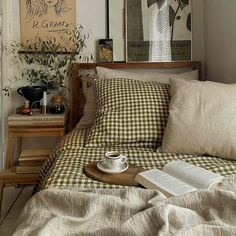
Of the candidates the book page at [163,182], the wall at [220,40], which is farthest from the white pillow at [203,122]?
the wall at [220,40]

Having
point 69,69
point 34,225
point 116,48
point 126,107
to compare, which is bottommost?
point 34,225

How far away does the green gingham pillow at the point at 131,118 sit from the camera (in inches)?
65.2

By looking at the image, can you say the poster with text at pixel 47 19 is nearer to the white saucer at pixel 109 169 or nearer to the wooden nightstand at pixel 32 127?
the wooden nightstand at pixel 32 127

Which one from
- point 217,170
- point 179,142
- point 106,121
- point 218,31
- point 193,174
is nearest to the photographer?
point 193,174

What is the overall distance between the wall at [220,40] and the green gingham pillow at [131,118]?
646 millimetres

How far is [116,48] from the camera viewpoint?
2414 millimetres

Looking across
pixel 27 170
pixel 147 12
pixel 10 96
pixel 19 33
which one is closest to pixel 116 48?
pixel 147 12

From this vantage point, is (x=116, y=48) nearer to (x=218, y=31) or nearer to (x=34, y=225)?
(x=218, y=31)

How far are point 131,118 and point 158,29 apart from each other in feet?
3.46

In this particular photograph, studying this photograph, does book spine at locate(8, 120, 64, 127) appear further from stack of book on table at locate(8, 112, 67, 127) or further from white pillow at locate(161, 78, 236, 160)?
white pillow at locate(161, 78, 236, 160)

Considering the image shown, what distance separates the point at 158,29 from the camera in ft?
7.91

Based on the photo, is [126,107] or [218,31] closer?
[126,107]

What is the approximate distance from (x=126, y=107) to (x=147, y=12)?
1052mm

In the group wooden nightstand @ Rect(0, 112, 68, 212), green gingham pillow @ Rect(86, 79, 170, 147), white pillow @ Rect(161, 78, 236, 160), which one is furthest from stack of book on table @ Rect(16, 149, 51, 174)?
white pillow @ Rect(161, 78, 236, 160)
